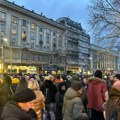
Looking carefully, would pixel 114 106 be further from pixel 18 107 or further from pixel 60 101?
pixel 60 101

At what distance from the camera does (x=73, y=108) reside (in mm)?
7449

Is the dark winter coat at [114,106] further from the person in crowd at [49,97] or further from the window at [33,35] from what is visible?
the window at [33,35]

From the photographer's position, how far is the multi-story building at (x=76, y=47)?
124 meters

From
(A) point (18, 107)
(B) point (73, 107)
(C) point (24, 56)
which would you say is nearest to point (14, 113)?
(A) point (18, 107)

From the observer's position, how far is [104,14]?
86.7 feet

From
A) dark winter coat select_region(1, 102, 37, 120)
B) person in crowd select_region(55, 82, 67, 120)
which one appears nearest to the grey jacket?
dark winter coat select_region(1, 102, 37, 120)

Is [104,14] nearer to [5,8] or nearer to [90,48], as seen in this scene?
[5,8]

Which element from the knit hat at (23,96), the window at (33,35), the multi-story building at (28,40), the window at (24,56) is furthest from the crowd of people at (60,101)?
the window at (33,35)

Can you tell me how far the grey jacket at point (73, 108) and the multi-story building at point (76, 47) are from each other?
107449mm

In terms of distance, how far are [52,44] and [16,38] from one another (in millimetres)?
24123

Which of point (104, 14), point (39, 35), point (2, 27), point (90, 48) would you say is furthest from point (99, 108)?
point (90, 48)

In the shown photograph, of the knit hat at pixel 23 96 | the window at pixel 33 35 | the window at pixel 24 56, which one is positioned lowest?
the knit hat at pixel 23 96

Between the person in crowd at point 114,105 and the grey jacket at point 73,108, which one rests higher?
the person in crowd at point 114,105

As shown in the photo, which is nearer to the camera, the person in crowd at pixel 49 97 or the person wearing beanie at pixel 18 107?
the person wearing beanie at pixel 18 107
